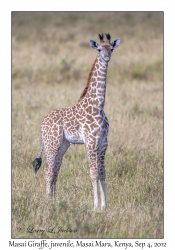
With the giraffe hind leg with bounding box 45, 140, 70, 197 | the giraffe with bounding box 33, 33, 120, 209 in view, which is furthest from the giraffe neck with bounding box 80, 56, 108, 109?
the giraffe hind leg with bounding box 45, 140, 70, 197

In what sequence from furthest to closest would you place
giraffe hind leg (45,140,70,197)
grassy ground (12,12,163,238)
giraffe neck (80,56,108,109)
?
giraffe hind leg (45,140,70,197)
giraffe neck (80,56,108,109)
grassy ground (12,12,163,238)

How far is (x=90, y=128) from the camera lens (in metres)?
6.66

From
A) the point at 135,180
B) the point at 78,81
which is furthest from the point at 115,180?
the point at 78,81

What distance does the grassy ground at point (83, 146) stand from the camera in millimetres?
6246

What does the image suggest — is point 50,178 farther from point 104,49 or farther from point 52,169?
point 104,49

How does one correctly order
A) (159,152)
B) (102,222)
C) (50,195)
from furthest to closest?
(159,152), (50,195), (102,222)

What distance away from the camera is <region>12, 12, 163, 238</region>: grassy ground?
20.5 feet

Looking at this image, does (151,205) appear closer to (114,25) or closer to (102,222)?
(102,222)

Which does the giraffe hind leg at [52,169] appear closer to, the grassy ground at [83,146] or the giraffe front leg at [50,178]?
the giraffe front leg at [50,178]

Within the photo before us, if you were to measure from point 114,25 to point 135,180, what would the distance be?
18469 mm

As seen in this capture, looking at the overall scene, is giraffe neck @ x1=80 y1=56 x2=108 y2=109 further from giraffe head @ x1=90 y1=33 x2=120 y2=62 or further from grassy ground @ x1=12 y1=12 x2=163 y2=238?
grassy ground @ x1=12 y1=12 x2=163 y2=238

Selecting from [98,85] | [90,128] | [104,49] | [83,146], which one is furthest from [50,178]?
[83,146]

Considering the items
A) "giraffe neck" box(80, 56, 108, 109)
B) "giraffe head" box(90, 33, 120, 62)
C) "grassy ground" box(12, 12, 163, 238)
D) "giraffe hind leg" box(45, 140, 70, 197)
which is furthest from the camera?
"giraffe hind leg" box(45, 140, 70, 197)

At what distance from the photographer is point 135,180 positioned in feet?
26.1
